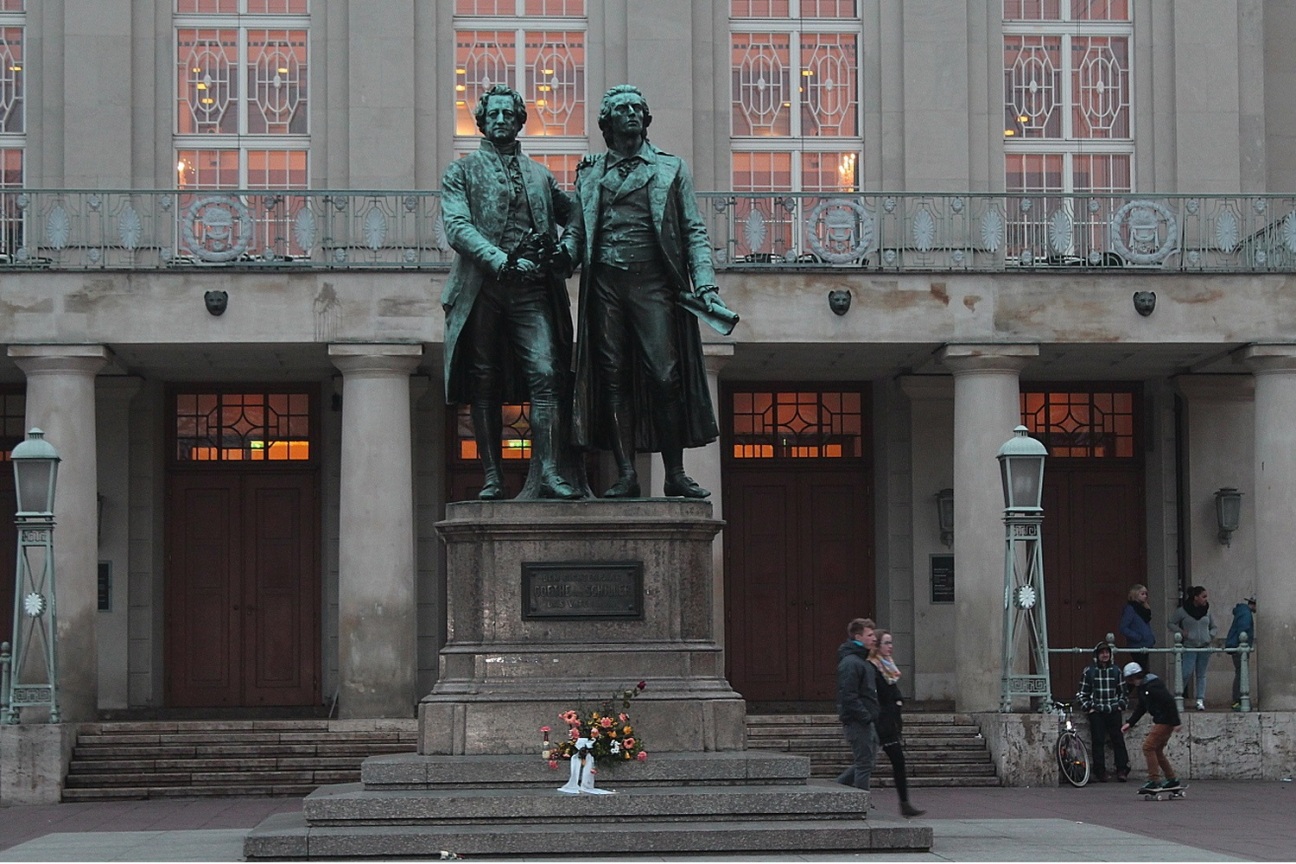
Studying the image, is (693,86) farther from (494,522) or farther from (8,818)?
(494,522)

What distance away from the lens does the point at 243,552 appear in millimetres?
31250

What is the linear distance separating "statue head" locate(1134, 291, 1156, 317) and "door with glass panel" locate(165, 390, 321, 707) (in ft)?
37.6

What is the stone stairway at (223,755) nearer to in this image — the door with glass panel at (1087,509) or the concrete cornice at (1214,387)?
the door with glass panel at (1087,509)

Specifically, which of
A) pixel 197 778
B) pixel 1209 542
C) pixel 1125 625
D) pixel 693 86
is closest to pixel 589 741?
pixel 197 778

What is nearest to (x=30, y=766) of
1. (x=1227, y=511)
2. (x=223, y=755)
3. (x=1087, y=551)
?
(x=223, y=755)

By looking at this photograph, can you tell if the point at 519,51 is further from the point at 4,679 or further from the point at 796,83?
the point at 4,679

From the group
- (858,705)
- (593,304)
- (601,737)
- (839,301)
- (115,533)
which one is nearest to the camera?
(601,737)

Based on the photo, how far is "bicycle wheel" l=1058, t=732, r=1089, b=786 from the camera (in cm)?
2414

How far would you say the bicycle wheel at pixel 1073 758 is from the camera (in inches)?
950

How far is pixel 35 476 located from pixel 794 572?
1208 cm

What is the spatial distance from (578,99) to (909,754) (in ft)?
33.2

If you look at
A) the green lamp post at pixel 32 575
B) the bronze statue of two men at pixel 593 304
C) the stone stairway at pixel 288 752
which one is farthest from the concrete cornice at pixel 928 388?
the bronze statue of two men at pixel 593 304

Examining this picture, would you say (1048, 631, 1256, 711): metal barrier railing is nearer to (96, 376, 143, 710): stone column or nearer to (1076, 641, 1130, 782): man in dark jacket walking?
(1076, 641, 1130, 782): man in dark jacket walking

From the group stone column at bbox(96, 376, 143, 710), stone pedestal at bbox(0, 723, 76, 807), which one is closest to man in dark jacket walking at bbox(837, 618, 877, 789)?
stone pedestal at bbox(0, 723, 76, 807)
